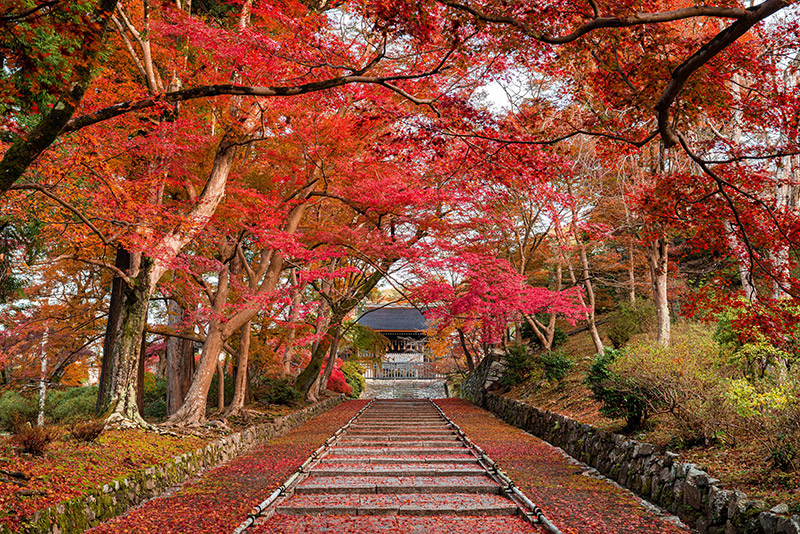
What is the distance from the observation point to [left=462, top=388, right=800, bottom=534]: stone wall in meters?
4.32

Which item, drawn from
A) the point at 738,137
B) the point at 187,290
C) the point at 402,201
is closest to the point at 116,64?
the point at 187,290

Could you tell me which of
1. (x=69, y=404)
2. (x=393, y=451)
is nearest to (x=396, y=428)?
(x=393, y=451)

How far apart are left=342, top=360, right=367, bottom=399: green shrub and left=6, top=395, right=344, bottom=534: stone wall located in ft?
57.1

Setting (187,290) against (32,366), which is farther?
(32,366)

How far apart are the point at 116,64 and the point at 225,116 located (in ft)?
9.27

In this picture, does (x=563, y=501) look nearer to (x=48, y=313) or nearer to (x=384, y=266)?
(x=384, y=266)

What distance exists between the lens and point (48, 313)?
45.8 ft

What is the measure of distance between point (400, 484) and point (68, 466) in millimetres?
3817

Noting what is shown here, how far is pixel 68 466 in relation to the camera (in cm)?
563

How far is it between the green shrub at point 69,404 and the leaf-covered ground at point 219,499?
30.5ft

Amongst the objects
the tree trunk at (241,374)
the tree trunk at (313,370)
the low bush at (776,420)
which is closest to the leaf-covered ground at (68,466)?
the tree trunk at (241,374)

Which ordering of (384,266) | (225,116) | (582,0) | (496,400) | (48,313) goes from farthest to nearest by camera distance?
(496,400)
(384,266)
(48,313)
(225,116)
(582,0)

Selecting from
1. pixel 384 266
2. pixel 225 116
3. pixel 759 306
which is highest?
pixel 225 116

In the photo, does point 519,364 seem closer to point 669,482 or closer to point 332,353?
point 332,353
